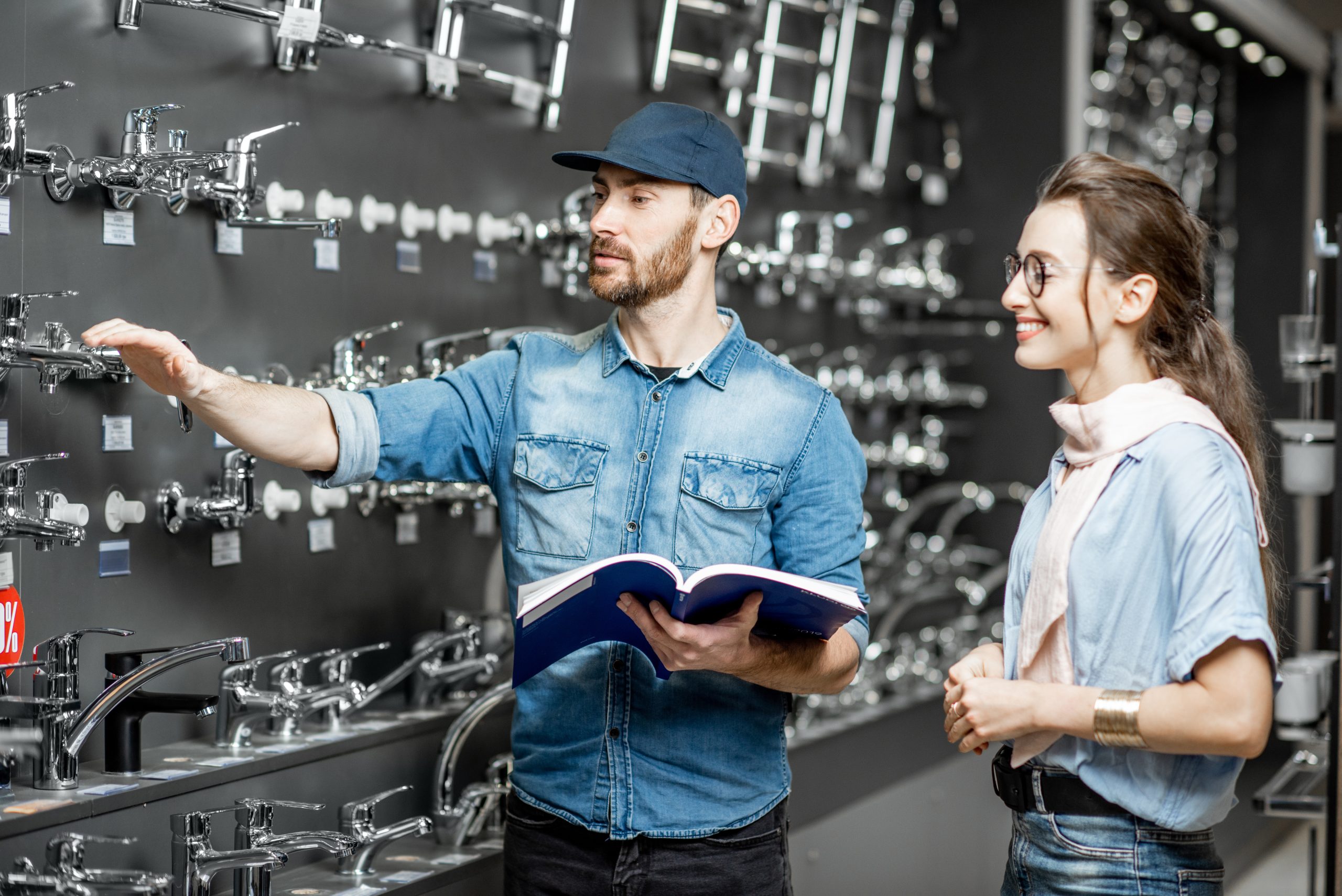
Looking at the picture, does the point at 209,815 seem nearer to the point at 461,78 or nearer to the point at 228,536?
the point at 228,536

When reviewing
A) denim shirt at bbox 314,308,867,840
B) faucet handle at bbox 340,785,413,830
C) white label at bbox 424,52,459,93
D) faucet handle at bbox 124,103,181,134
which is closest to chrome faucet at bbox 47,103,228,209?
faucet handle at bbox 124,103,181,134

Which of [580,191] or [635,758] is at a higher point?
[580,191]

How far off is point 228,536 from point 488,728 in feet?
2.13

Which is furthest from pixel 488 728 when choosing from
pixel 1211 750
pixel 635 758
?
pixel 1211 750

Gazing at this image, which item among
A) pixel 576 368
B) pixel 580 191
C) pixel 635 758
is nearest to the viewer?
pixel 635 758

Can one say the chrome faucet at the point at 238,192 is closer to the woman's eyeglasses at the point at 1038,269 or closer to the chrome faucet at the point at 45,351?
the chrome faucet at the point at 45,351

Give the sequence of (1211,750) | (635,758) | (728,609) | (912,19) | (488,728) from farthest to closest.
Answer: (912,19) < (488,728) < (635,758) < (728,609) < (1211,750)

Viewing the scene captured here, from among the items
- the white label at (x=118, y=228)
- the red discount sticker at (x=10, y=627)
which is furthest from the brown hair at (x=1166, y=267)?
the red discount sticker at (x=10, y=627)

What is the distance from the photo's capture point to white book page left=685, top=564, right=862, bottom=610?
4.58ft

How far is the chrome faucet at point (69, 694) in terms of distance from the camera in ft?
6.18

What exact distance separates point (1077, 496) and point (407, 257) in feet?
5.05

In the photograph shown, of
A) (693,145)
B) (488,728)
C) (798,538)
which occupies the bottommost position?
(488,728)

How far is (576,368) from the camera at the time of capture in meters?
1.86

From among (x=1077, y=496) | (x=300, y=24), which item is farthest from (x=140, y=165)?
(x=1077, y=496)
